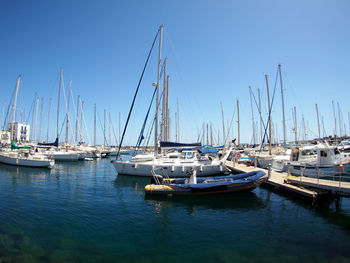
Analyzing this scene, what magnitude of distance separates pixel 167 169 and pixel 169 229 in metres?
12.2

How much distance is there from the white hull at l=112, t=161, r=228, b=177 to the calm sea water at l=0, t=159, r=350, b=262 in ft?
22.9

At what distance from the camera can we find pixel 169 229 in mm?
9086

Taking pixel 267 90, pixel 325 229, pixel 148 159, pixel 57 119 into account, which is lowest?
pixel 325 229

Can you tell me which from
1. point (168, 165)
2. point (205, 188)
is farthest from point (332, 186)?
point (168, 165)

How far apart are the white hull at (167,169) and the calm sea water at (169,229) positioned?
6.98 meters

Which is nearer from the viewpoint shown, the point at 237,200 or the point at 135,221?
the point at 135,221

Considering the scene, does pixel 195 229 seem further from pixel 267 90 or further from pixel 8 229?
pixel 267 90

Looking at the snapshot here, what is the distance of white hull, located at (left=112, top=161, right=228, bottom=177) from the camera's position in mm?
21281

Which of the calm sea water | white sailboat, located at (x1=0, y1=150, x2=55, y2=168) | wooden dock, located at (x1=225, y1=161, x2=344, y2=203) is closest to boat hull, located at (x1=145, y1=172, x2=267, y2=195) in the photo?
the calm sea water

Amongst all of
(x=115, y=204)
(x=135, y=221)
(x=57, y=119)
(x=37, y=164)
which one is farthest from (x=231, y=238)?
(x=57, y=119)

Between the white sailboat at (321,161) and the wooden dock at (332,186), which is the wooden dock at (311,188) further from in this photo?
the white sailboat at (321,161)

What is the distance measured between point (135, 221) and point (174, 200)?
165 inches

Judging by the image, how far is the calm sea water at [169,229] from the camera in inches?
274

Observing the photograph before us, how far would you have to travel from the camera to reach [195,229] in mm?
9070
